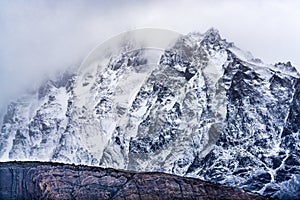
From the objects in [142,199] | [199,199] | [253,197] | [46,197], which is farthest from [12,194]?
[253,197]

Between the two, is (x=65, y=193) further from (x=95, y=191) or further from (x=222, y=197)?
(x=222, y=197)

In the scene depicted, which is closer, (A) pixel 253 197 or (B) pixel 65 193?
(B) pixel 65 193

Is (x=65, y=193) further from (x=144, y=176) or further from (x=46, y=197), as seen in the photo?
(x=144, y=176)

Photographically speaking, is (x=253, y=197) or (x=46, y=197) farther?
(x=253, y=197)

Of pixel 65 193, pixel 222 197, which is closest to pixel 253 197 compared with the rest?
pixel 222 197
